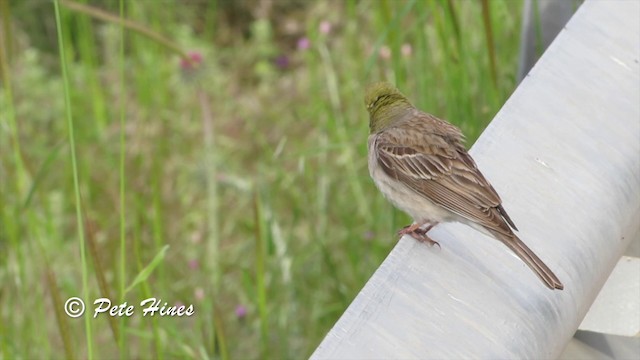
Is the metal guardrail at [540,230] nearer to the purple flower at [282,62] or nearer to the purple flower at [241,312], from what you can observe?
the purple flower at [241,312]

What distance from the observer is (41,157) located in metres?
5.71

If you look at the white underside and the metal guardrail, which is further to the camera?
the white underside

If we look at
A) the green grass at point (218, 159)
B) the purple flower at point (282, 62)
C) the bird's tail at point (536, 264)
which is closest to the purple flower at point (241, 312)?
the green grass at point (218, 159)

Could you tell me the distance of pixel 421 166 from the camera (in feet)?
11.7

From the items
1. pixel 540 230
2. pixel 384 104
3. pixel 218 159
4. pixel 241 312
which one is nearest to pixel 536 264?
pixel 540 230

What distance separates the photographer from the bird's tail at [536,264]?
76.9 inches

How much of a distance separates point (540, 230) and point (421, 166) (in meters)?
1.43

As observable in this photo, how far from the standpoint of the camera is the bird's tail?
1.95 meters

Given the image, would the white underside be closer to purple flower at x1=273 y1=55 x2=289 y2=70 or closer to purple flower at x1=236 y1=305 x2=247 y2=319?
purple flower at x1=236 y1=305 x2=247 y2=319

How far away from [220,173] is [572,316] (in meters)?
3.51

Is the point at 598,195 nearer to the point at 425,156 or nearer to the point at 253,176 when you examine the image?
the point at 425,156

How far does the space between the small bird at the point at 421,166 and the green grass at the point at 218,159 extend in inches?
8.0

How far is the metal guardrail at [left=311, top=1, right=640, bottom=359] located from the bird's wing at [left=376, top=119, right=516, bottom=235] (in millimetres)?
536

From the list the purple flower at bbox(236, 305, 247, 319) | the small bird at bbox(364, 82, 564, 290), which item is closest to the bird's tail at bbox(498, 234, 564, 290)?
the small bird at bbox(364, 82, 564, 290)
